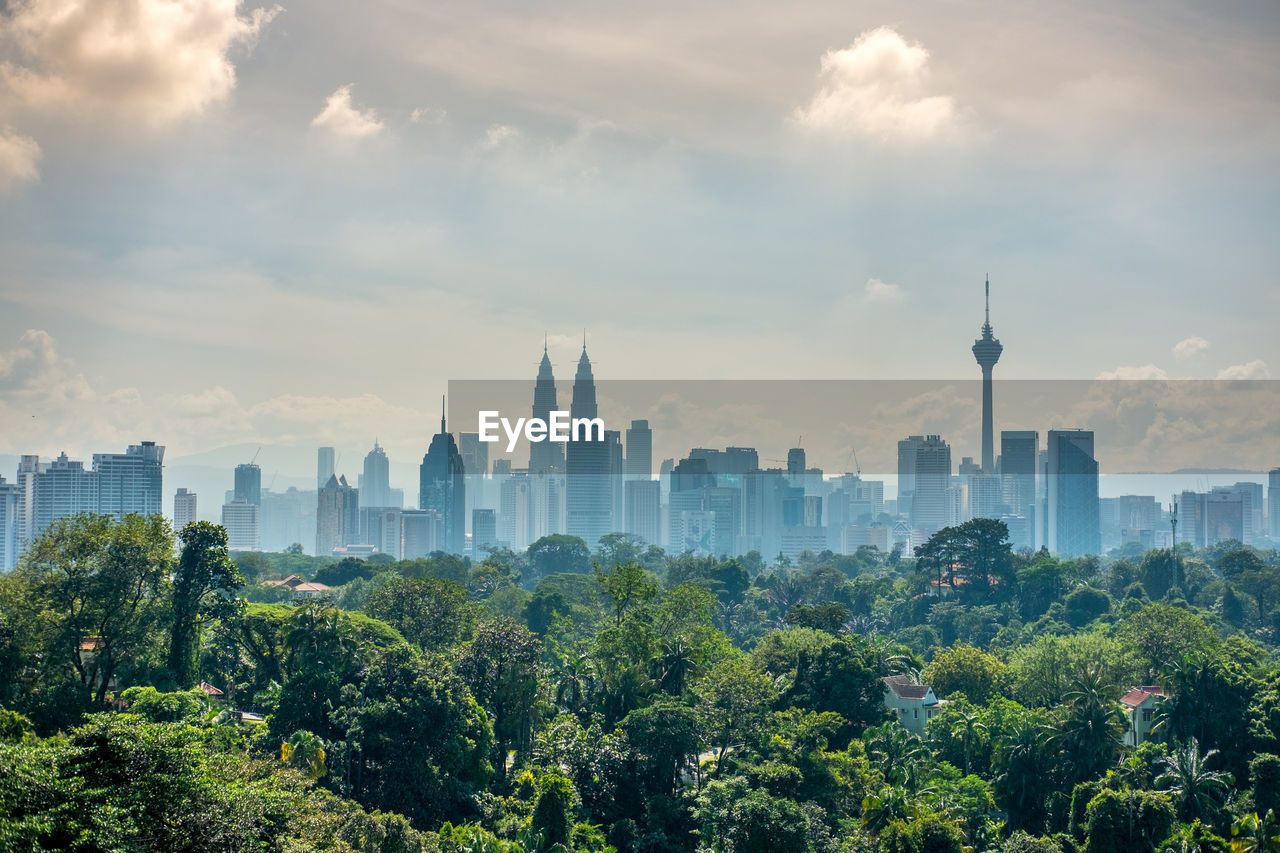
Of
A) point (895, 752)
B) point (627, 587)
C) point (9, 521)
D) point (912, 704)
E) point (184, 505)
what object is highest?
point (627, 587)

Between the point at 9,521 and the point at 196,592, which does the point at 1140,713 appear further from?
the point at 9,521

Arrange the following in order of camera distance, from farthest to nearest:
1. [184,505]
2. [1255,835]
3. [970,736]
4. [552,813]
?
[184,505] < [970,736] < [1255,835] < [552,813]

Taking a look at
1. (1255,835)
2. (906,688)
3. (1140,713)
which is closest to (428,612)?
(906,688)

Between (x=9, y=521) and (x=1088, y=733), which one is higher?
(x=9, y=521)

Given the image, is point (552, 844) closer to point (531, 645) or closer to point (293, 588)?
point (531, 645)

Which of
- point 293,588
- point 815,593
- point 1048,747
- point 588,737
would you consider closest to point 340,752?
point 588,737

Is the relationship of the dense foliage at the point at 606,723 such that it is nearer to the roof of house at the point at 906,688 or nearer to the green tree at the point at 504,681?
the green tree at the point at 504,681

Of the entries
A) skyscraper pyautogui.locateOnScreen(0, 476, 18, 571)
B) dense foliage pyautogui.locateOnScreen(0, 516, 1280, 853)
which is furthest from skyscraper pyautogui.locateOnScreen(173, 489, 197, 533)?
dense foliage pyautogui.locateOnScreen(0, 516, 1280, 853)
